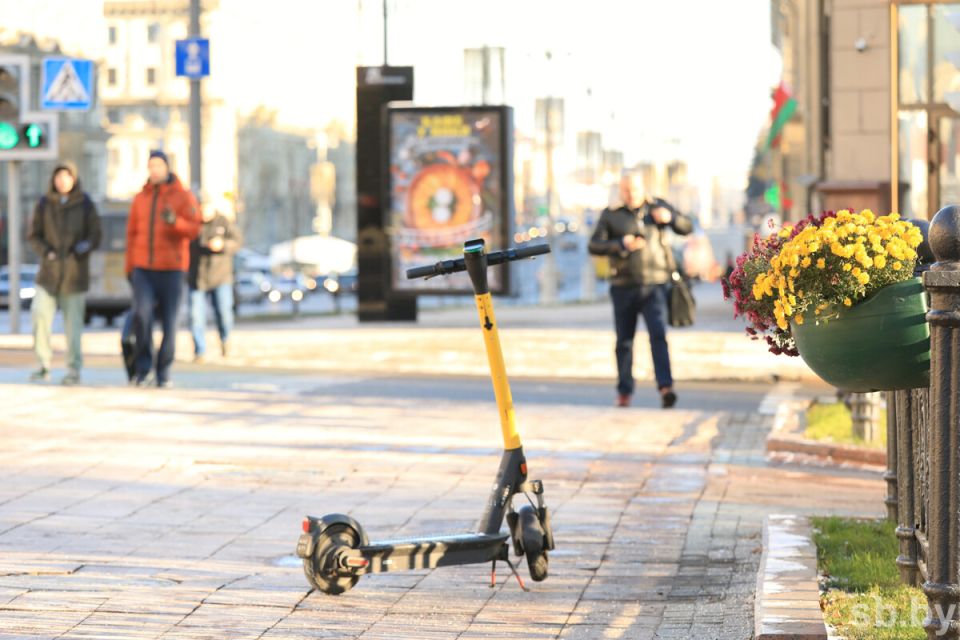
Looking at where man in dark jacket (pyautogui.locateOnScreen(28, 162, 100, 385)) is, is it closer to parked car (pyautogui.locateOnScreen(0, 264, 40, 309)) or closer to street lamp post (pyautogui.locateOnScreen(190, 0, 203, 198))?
street lamp post (pyautogui.locateOnScreen(190, 0, 203, 198))

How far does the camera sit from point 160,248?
14922 mm

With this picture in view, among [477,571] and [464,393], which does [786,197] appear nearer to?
[464,393]

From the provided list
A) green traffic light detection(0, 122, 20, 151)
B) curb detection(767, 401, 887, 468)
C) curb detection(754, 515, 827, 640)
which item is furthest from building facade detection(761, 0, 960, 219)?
green traffic light detection(0, 122, 20, 151)

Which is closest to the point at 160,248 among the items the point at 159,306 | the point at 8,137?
the point at 159,306

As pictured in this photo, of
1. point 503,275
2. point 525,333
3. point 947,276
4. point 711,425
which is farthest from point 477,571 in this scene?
point 525,333

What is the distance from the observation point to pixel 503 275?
23016 mm

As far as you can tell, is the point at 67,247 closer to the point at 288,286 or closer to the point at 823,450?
the point at 823,450

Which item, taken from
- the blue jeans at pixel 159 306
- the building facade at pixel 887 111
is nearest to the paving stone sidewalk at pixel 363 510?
the blue jeans at pixel 159 306

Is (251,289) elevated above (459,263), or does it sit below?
below

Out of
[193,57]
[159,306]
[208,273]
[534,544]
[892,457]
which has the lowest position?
[534,544]

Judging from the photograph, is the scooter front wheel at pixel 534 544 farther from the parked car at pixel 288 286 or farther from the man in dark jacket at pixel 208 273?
the parked car at pixel 288 286

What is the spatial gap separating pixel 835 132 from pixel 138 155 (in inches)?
4310

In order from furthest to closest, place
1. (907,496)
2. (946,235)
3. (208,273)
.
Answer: (208,273) → (907,496) → (946,235)

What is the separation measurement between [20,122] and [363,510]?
13185 mm
